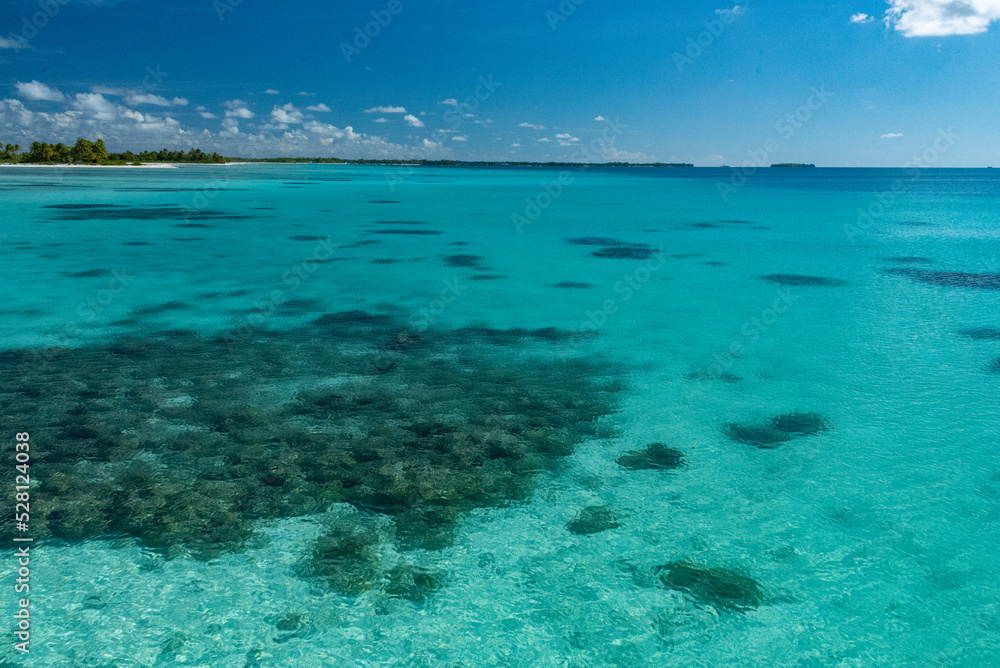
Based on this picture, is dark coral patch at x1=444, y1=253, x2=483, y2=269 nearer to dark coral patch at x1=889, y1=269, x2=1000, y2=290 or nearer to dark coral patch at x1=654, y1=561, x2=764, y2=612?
dark coral patch at x1=889, y1=269, x2=1000, y2=290

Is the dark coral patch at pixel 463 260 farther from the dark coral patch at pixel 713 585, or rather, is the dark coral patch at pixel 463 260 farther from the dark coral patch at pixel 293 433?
the dark coral patch at pixel 713 585

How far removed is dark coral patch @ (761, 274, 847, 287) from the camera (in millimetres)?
22719

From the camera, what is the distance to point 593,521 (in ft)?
24.0

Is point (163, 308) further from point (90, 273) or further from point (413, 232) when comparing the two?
point (413, 232)

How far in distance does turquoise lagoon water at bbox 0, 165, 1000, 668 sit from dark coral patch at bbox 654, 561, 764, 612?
0.29 ft

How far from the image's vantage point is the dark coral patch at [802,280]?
Result: 22719mm

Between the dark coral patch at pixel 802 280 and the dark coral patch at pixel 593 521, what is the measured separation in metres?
18.5

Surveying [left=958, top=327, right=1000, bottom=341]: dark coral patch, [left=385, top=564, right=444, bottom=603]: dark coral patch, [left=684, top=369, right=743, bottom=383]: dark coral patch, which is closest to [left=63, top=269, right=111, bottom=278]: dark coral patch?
[left=684, top=369, right=743, bottom=383]: dark coral patch

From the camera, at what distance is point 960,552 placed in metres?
6.98

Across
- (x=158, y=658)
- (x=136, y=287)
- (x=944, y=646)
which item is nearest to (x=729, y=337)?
(x=944, y=646)

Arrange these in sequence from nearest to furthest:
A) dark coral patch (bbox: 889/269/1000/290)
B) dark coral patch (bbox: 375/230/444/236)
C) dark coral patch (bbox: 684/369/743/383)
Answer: dark coral patch (bbox: 684/369/743/383) → dark coral patch (bbox: 889/269/1000/290) → dark coral patch (bbox: 375/230/444/236)

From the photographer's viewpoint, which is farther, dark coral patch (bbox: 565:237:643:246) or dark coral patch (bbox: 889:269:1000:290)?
dark coral patch (bbox: 565:237:643:246)

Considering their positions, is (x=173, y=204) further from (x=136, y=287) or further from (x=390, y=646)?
(x=390, y=646)

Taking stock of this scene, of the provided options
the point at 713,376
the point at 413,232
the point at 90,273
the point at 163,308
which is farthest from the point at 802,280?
the point at 90,273
